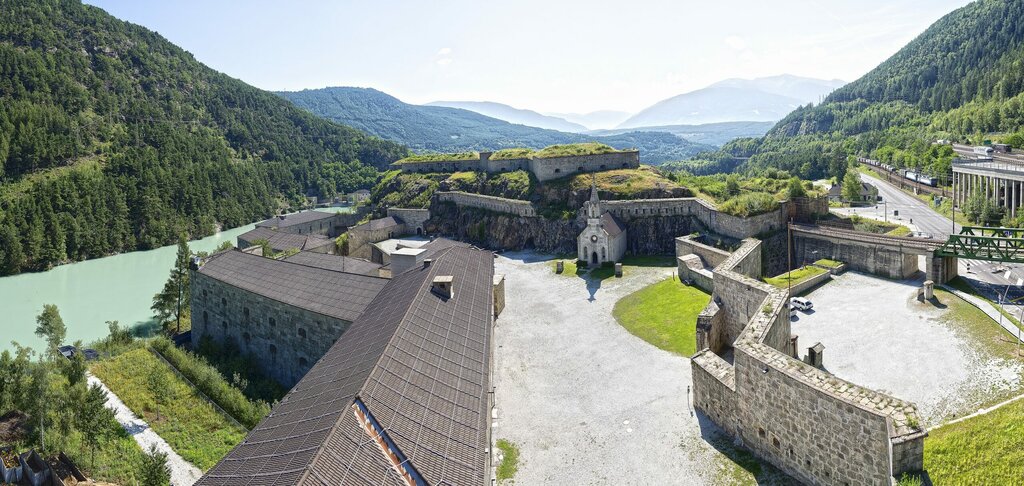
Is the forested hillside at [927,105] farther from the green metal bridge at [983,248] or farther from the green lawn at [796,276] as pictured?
the green lawn at [796,276]

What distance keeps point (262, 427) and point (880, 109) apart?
514 ft

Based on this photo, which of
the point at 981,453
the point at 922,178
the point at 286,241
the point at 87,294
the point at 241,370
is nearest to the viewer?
the point at 981,453

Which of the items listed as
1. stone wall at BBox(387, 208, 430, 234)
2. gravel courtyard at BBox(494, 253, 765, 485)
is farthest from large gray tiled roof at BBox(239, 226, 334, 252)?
Result: gravel courtyard at BBox(494, 253, 765, 485)

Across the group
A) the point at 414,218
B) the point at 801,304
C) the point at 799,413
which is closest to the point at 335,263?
the point at 414,218

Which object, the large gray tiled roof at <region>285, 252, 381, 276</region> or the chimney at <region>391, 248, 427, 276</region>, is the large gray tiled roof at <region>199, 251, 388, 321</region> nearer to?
the large gray tiled roof at <region>285, 252, 381, 276</region>

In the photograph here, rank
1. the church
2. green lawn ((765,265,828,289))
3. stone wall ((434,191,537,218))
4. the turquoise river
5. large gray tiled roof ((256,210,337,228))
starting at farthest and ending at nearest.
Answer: large gray tiled roof ((256,210,337,228)), stone wall ((434,191,537,218)), the church, the turquoise river, green lawn ((765,265,828,289))

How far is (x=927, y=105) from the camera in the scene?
119688 mm

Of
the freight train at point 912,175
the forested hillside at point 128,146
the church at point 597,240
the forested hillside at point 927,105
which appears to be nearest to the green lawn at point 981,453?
the church at point 597,240

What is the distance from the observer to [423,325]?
Result: 1916cm

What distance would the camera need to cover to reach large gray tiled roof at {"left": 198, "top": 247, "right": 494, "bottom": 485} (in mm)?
11695

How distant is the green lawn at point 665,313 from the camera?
1099 inches

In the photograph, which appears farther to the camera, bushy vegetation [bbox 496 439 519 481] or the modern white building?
the modern white building

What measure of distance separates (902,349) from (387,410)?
823 inches

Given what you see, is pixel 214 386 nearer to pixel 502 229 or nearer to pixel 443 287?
pixel 443 287
